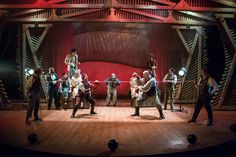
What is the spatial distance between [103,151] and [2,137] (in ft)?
10.4

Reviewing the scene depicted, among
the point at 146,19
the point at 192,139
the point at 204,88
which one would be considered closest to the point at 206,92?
the point at 204,88

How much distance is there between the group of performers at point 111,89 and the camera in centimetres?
1170

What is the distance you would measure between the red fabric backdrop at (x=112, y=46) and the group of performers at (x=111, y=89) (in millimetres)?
1526

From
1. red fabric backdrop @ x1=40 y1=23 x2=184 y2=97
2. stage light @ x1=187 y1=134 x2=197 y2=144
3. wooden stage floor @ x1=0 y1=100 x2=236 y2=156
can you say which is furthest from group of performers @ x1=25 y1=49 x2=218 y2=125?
stage light @ x1=187 y1=134 x2=197 y2=144

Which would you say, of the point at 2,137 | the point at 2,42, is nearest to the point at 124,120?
the point at 2,137

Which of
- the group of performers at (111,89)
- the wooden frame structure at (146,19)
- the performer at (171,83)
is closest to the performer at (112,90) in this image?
the group of performers at (111,89)

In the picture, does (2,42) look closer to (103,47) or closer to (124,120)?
(103,47)

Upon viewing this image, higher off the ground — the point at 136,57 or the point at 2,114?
the point at 136,57

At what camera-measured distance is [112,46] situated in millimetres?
20234

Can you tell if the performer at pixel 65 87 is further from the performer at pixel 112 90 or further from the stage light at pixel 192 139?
the stage light at pixel 192 139

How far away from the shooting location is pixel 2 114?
14.0m

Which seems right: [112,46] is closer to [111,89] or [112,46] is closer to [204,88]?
[111,89]

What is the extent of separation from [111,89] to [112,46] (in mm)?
3602

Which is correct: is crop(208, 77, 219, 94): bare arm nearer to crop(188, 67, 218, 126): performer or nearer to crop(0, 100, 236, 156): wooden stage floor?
crop(188, 67, 218, 126): performer
